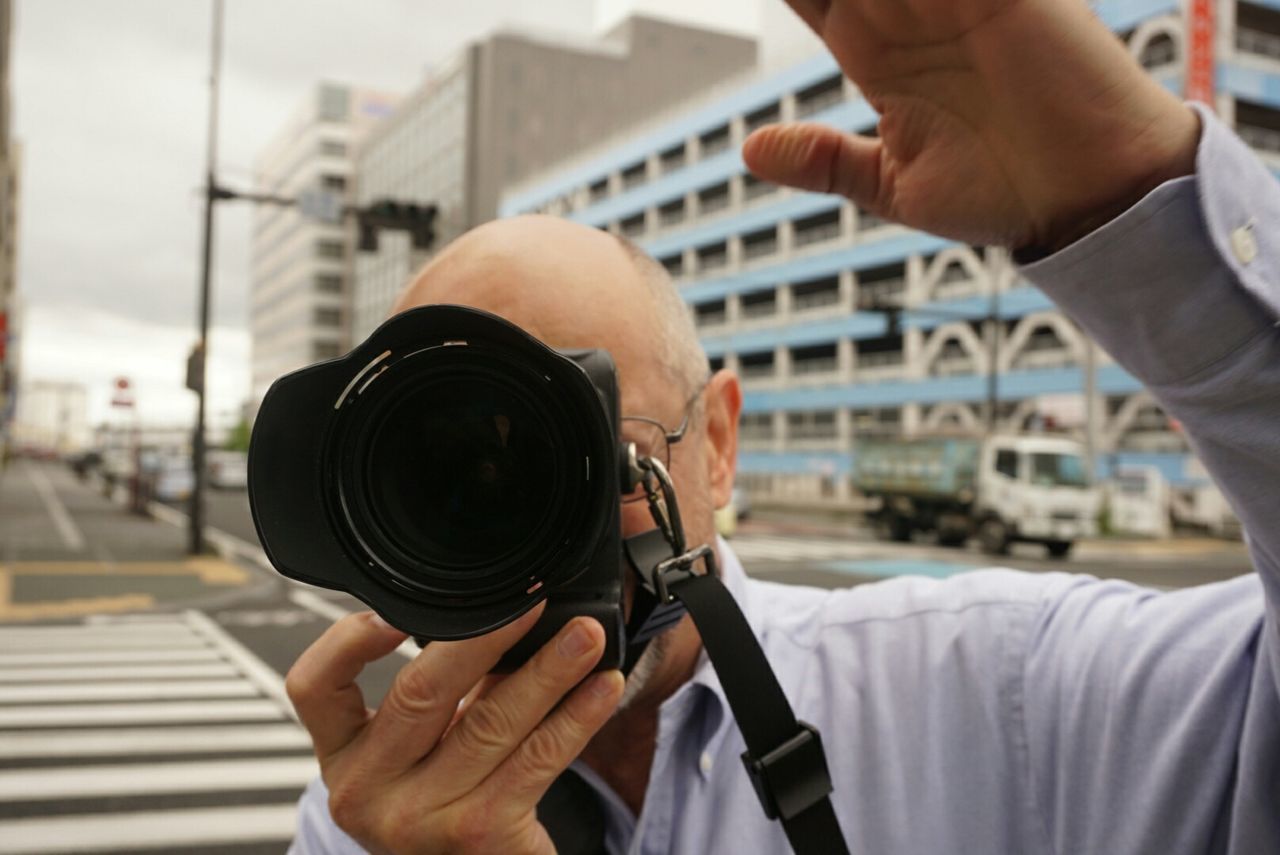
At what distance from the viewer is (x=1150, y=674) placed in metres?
1.12

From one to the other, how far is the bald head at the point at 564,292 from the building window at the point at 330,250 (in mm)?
70445

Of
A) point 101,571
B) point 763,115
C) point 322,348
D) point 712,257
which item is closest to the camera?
point 101,571

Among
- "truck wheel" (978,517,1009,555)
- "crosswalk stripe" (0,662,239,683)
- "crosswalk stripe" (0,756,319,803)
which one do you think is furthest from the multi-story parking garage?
"crosswalk stripe" (0,756,319,803)

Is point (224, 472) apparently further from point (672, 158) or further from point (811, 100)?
point (811, 100)

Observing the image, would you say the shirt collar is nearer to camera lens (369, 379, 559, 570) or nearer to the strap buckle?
the strap buckle

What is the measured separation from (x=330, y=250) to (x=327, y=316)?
4.58 m

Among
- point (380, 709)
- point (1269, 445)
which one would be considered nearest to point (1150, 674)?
point (1269, 445)

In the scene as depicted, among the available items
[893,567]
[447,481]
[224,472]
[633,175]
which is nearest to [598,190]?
[633,175]

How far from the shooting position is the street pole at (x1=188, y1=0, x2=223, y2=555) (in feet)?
39.9

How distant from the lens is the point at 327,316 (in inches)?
2692

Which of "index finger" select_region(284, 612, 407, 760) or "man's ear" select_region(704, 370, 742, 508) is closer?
"index finger" select_region(284, 612, 407, 760)

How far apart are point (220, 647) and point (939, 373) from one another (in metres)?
28.0

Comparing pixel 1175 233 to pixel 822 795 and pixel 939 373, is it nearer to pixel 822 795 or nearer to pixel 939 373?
pixel 822 795

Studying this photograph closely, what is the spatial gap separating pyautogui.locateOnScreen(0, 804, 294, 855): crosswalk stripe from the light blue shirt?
2.79m
